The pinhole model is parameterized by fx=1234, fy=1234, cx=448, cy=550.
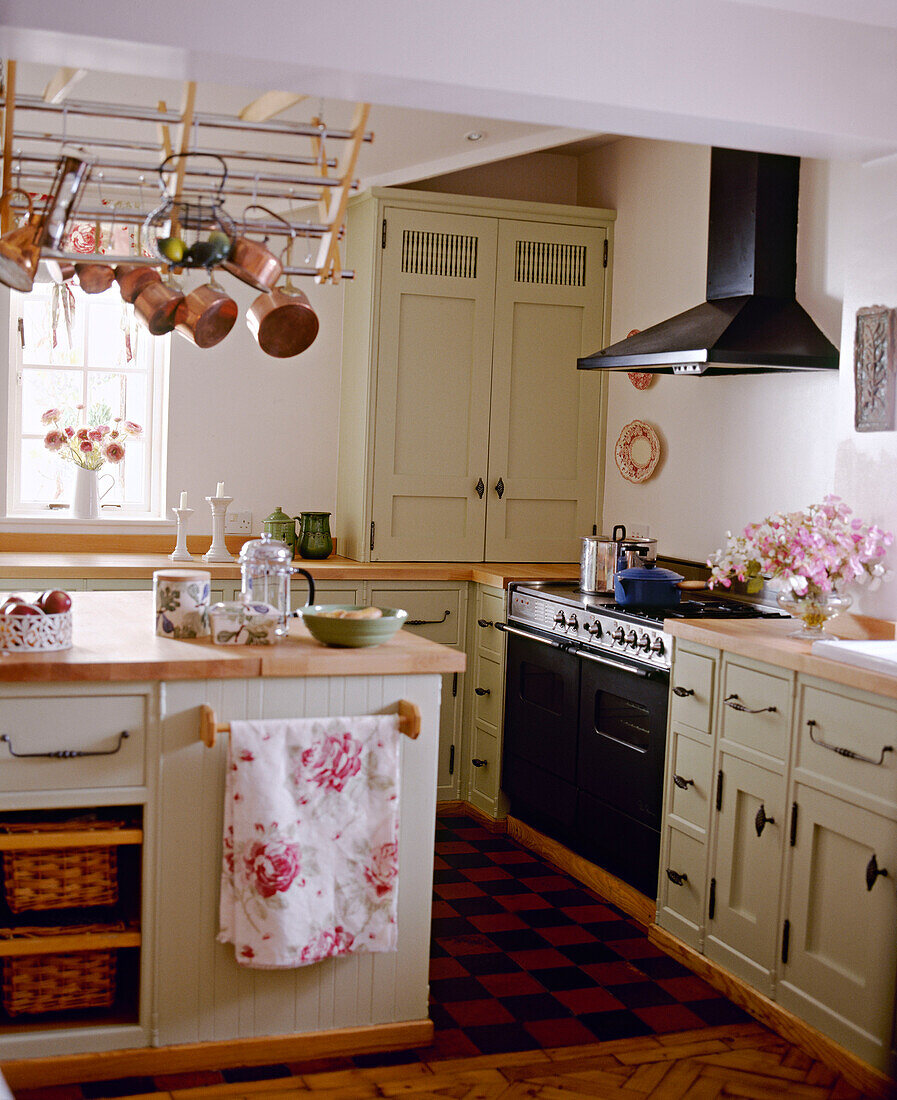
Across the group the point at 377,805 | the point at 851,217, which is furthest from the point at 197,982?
the point at 851,217

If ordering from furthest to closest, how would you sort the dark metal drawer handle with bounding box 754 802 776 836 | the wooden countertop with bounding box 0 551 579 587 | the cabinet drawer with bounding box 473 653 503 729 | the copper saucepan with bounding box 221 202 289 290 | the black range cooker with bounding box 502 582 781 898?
the cabinet drawer with bounding box 473 653 503 729 → the wooden countertop with bounding box 0 551 579 587 → the black range cooker with bounding box 502 582 781 898 → the dark metal drawer handle with bounding box 754 802 776 836 → the copper saucepan with bounding box 221 202 289 290

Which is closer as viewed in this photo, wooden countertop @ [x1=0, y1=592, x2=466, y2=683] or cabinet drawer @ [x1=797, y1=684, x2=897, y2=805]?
wooden countertop @ [x1=0, y1=592, x2=466, y2=683]

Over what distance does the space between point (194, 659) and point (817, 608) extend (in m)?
1.71

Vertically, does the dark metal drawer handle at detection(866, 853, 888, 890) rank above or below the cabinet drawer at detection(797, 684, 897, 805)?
below

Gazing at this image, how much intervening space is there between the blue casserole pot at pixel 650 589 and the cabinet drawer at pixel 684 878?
814 millimetres

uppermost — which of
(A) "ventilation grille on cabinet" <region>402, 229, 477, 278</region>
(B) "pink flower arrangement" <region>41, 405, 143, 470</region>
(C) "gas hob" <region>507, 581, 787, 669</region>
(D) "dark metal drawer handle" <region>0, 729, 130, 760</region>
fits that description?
(A) "ventilation grille on cabinet" <region>402, 229, 477, 278</region>

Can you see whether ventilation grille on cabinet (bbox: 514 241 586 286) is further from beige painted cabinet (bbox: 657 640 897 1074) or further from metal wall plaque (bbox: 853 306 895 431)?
beige painted cabinet (bbox: 657 640 897 1074)

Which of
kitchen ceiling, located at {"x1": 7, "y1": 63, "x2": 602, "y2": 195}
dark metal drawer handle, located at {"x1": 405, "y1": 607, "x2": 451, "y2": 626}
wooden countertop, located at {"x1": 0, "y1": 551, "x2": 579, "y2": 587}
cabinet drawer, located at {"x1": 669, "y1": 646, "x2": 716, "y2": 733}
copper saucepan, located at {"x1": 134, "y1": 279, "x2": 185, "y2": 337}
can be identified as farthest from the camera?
dark metal drawer handle, located at {"x1": 405, "y1": 607, "x2": 451, "y2": 626}

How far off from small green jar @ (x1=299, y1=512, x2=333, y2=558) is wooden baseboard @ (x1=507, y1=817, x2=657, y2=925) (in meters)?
1.36

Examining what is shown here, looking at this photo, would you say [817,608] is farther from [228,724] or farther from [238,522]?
[238,522]

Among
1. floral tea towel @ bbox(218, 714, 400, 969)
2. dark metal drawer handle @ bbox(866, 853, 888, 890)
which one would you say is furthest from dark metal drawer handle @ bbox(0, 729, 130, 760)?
dark metal drawer handle @ bbox(866, 853, 888, 890)

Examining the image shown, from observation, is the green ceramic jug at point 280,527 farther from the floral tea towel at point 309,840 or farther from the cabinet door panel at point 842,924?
the cabinet door panel at point 842,924

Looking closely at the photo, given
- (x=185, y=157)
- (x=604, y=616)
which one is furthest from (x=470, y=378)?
(x=185, y=157)

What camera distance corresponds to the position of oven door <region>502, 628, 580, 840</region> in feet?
13.9
